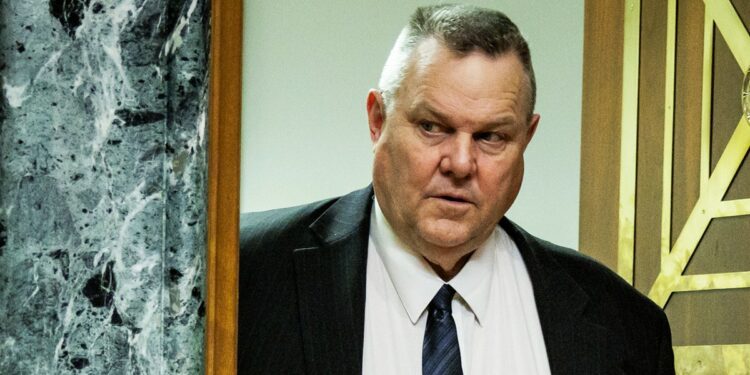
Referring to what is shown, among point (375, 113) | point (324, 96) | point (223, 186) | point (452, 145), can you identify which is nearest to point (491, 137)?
point (452, 145)

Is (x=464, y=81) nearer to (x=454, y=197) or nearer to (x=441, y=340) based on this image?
(x=454, y=197)

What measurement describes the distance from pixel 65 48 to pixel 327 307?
571 millimetres

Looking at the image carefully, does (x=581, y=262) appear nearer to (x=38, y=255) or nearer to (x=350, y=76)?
(x=350, y=76)

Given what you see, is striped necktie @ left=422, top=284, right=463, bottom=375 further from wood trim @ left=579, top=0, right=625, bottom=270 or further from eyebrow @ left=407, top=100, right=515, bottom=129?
wood trim @ left=579, top=0, right=625, bottom=270

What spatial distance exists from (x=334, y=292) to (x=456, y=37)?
36 centimetres

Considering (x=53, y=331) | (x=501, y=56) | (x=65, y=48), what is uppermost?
(x=501, y=56)

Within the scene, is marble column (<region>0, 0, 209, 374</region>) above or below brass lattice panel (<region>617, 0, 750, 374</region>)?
below

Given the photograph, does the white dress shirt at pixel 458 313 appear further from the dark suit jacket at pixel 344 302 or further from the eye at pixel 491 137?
the eye at pixel 491 137

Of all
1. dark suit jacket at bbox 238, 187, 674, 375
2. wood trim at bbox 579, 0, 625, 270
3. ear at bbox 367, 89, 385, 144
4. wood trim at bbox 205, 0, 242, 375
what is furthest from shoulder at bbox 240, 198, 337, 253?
wood trim at bbox 579, 0, 625, 270

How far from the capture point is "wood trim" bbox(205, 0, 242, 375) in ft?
3.47

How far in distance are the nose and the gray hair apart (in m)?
0.12

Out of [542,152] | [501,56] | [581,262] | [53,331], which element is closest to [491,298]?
[581,262]

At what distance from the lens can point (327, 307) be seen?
150 centimetres

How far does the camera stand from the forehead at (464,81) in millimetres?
1538
